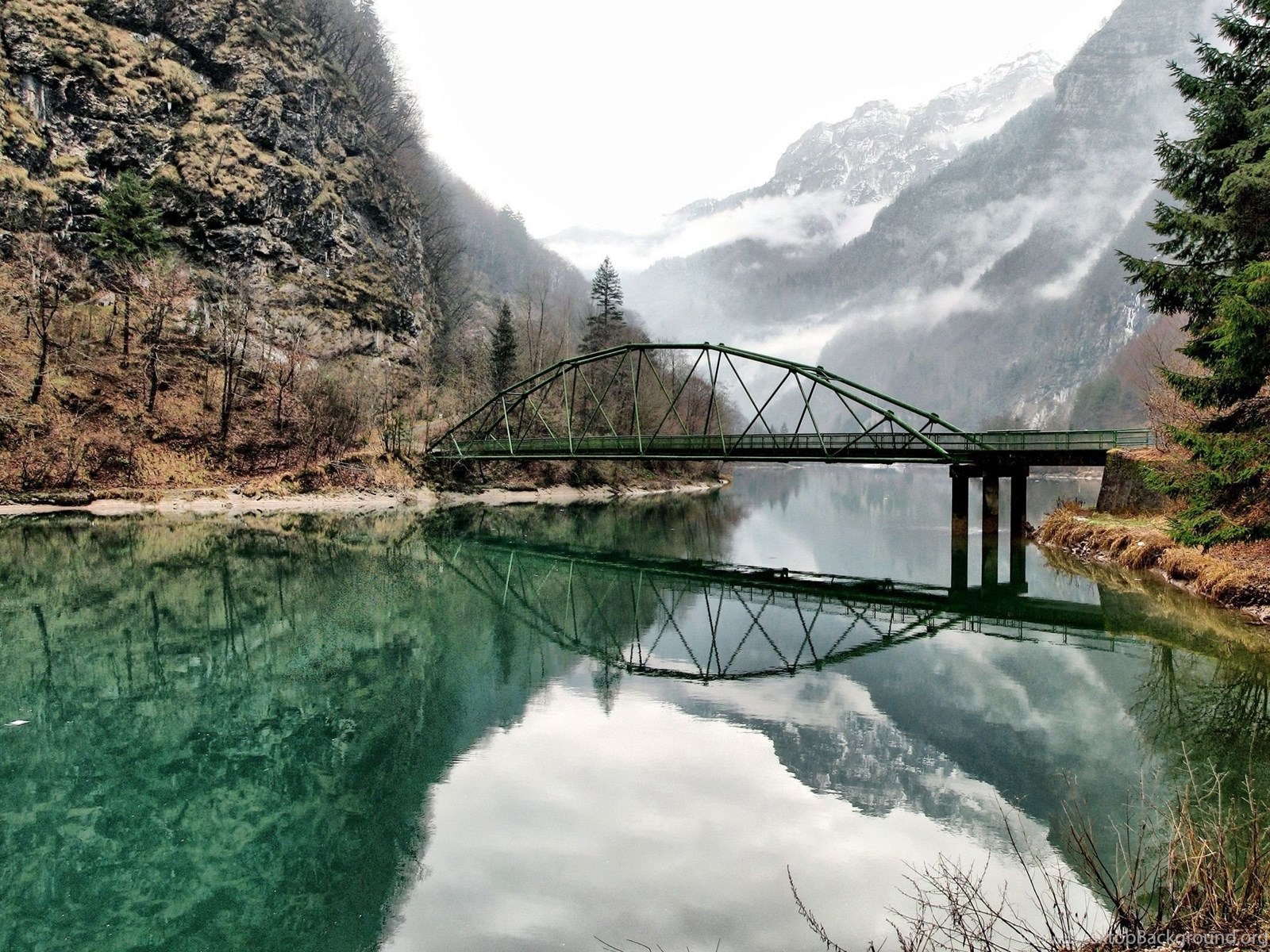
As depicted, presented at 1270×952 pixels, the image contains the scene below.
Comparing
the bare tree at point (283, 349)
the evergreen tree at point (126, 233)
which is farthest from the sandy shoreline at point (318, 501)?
the evergreen tree at point (126, 233)

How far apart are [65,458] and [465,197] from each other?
133 metres

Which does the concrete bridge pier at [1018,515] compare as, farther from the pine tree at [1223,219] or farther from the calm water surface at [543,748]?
the pine tree at [1223,219]

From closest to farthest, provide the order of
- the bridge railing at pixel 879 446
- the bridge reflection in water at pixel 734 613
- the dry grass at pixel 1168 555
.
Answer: the bridge reflection in water at pixel 734 613 → the dry grass at pixel 1168 555 → the bridge railing at pixel 879 446

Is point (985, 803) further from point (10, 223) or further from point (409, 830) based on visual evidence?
point (10, 223)

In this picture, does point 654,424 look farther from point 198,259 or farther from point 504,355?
point 198,259

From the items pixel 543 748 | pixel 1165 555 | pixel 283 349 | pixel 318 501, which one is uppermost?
pixel 283 349

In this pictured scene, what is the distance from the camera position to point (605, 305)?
83375 millimetres

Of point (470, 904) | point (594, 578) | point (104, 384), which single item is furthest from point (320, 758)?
point (104, 384)

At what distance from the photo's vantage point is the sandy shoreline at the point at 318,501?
126 feet

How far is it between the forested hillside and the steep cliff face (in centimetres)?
15

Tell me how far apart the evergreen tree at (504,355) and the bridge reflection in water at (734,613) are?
40.0 metres

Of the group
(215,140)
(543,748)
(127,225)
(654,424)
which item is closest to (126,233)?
(127,225)

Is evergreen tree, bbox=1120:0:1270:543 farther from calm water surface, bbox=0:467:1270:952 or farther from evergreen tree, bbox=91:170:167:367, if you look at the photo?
evergreen tree, bbox=91:170:167:367

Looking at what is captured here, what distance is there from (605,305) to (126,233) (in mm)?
45055
